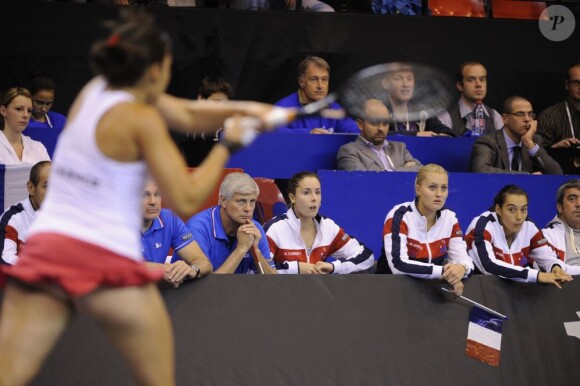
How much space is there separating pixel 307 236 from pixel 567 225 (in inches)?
71.7

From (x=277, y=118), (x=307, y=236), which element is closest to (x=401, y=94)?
(x=307, y=236)

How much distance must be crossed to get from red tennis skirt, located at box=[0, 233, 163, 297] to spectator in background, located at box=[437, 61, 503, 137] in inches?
202

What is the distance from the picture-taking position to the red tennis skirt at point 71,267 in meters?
3.10

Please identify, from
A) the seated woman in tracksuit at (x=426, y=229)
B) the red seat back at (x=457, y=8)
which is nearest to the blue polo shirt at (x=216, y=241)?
the seated woman in tracksuit at (x=426, y=229)

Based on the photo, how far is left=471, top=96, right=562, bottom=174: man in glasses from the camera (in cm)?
755

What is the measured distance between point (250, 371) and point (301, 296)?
0.49m

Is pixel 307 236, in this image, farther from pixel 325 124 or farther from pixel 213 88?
pixel 325 124

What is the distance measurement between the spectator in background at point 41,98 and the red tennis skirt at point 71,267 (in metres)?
4.43

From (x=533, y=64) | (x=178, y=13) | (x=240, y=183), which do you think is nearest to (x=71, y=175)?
(x=240, y=183)

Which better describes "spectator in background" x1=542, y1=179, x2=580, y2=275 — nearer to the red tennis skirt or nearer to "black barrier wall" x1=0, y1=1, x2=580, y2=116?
"black barrier wall" x1=0, y1=1, x2=580, y2=116

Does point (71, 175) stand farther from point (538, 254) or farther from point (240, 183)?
point (538, 254)

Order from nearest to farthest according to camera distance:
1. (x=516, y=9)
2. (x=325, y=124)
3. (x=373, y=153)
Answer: (x=373, y=153), (x=325, y=124), (x=516, y=9)

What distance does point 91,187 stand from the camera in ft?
10.2

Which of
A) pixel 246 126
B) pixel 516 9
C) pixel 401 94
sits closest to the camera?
pixel 246 126
